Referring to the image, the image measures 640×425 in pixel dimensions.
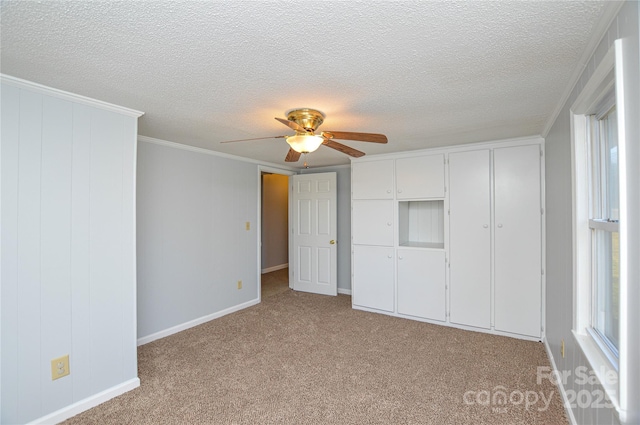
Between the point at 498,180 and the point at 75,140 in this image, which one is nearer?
the point at 75,140

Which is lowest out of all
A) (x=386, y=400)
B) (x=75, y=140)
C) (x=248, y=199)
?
(x=386, y=400)

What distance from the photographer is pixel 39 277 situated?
1.97 m

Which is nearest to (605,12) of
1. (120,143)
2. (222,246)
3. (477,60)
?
(477,60)

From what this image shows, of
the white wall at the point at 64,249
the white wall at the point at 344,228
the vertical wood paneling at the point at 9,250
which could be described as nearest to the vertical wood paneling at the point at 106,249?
the white wall at the point at 64,249

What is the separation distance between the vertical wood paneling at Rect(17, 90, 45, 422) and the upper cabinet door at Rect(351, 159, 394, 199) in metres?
3.30

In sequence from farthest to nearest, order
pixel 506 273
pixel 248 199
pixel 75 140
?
pixel 248 199
pixel 506 273
pixel 75 140

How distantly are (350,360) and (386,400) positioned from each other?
2.08ft

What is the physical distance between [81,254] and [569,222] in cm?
337

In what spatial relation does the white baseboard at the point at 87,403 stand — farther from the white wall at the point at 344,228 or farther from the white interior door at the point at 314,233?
the white wall at the point at 344,228

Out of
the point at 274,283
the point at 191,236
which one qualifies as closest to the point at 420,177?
the point at 191,236

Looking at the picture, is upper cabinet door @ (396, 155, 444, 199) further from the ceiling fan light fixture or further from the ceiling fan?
the ceiling fan light fixture

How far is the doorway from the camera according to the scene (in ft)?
23.0

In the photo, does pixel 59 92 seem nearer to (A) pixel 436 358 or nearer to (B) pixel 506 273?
(A) pixel 436 358

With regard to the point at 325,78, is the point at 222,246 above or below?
below
